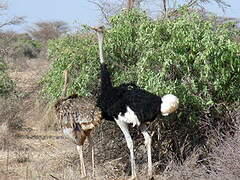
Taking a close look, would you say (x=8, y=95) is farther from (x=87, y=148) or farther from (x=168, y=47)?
(x=168, y=47)

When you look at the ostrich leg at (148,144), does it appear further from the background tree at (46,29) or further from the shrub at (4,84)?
the background tree at (46,29)

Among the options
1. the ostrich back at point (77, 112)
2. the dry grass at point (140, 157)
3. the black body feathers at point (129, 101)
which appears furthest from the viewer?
the ostrich back at point (77, 112)

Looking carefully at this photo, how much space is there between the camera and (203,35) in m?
7.61

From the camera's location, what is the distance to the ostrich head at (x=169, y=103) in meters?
7.15

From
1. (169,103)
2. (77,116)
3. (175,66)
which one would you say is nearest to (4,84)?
(77,116)

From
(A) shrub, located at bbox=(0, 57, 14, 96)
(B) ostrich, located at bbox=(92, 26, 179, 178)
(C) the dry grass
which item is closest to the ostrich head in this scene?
(B) ostrich, located at bbox=(92, 26, 179, 178)

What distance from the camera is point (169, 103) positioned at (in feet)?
23.5

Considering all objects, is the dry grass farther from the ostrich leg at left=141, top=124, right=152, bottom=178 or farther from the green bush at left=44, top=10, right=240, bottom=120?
the green bush at left=44, top=10, right=240, bottom=120

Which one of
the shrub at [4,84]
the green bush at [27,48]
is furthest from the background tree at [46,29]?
the shrub at [4,84]

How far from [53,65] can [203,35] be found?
2465 millimetres

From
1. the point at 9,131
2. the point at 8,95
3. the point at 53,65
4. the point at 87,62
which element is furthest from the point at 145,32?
the point at 8,95

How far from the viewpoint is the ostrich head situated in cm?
715

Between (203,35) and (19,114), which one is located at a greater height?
(203,35)

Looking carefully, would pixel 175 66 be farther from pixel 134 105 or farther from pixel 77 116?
pixel 77 116
